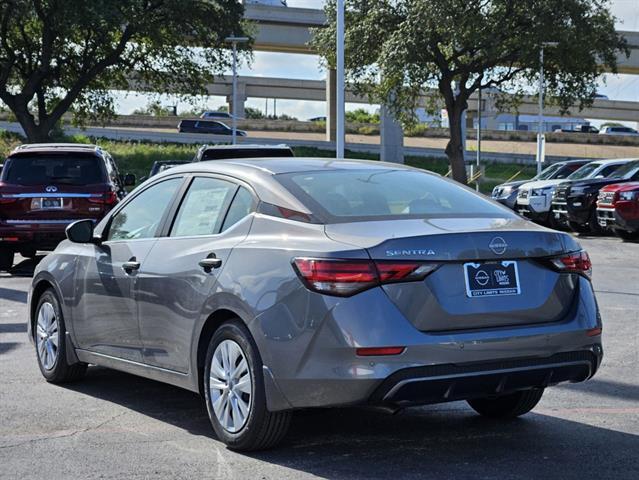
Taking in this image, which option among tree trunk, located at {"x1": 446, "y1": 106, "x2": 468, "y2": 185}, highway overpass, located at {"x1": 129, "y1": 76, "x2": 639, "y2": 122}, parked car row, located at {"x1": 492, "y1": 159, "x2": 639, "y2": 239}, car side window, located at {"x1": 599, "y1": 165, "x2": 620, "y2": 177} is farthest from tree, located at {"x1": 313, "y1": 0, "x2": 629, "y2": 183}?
highway overpass, located at {"x1": 129, "y1": 76, "x2": 639, "y2": 122}

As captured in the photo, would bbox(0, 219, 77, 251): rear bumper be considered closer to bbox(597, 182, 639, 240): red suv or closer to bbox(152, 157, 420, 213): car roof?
bbox(152, 157, 420, 213): car roof

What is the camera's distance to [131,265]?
6.66 meters

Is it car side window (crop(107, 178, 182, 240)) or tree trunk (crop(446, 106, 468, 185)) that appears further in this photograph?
tree trunk (crop(446, 106, 468, 185))

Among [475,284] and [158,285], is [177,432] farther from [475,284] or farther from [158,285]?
[475,284]

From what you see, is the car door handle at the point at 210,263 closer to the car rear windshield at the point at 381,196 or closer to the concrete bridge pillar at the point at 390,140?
the car rear windshield at the point at 381,196

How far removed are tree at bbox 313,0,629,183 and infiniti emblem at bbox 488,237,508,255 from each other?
32.1m

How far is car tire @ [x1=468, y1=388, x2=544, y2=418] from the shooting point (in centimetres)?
638

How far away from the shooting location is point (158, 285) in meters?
6.33

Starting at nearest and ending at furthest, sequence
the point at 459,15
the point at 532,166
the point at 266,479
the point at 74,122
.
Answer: the point at 266,479
the point at 459,15
the point at 74,122
the point at 532,166

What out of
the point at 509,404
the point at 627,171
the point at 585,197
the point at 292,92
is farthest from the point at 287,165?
the point at 292,92

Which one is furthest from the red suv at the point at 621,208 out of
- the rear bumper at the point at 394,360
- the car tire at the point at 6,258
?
the rear bumper at the point at 394,360

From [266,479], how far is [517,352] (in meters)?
1.42

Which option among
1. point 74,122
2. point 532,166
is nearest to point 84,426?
point 74,122

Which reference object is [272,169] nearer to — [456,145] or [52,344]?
[52,344]
